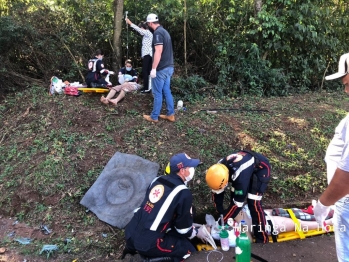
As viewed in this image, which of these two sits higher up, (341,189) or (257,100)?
(341,189)

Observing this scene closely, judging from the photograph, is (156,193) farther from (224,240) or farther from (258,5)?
(258,5)

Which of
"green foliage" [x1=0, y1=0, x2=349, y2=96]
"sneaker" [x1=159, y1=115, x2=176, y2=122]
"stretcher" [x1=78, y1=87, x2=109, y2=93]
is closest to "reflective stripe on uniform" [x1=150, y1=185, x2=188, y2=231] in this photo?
"sneaker" [x1=159, y1=115, x2=176, y2=122]

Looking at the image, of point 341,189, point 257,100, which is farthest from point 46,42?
point 341,189

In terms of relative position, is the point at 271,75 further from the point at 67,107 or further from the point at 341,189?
the point at 341,189

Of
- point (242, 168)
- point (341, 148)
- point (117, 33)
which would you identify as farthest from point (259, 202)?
point (117, 33)

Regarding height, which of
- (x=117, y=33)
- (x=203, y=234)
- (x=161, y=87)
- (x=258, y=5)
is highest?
(x=258, y=5)

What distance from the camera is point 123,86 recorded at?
661cm

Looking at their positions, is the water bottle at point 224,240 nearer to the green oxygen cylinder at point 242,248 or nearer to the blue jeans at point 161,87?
the green oxygen cylinder at point 242,248

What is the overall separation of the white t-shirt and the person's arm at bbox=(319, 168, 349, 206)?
1.7 inches

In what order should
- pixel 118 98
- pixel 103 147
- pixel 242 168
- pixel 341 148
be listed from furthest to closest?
1. pixel 118 98
2. pixel 103 147
3. pixel 242 168
4. pixel 341 148

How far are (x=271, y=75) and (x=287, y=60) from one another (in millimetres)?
996

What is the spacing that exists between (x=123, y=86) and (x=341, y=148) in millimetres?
5031

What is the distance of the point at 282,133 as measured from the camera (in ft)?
20.4

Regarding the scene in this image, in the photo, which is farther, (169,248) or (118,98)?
(118,98)
